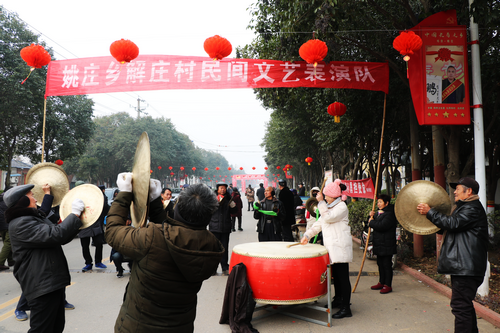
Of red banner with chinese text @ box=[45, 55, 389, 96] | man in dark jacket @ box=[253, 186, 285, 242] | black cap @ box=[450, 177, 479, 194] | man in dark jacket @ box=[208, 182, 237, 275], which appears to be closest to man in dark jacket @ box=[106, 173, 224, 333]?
black cap @ box=[450, 177, 479, 194]

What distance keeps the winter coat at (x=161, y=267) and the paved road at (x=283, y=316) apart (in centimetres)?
242

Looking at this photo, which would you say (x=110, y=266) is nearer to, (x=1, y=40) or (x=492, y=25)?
(x=492, y=25)

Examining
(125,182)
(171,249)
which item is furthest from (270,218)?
(171,249)

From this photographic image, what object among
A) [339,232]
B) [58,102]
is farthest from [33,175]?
[58,102]

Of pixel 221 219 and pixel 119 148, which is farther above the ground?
pixel 119 148

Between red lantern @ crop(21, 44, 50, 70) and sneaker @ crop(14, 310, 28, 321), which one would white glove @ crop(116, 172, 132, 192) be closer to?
sneaker @ crop(14, 310, 28, 321)

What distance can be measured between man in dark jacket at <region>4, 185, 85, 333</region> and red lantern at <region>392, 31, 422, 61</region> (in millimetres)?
4990

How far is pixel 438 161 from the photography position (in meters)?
7.14

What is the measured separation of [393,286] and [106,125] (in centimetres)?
4508

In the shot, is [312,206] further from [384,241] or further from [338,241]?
[338,241]

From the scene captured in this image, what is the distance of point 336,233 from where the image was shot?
4820 mm

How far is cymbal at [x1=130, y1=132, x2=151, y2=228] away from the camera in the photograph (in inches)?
77.6

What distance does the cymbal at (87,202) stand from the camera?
121 inches

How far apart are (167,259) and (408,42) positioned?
201 inches
